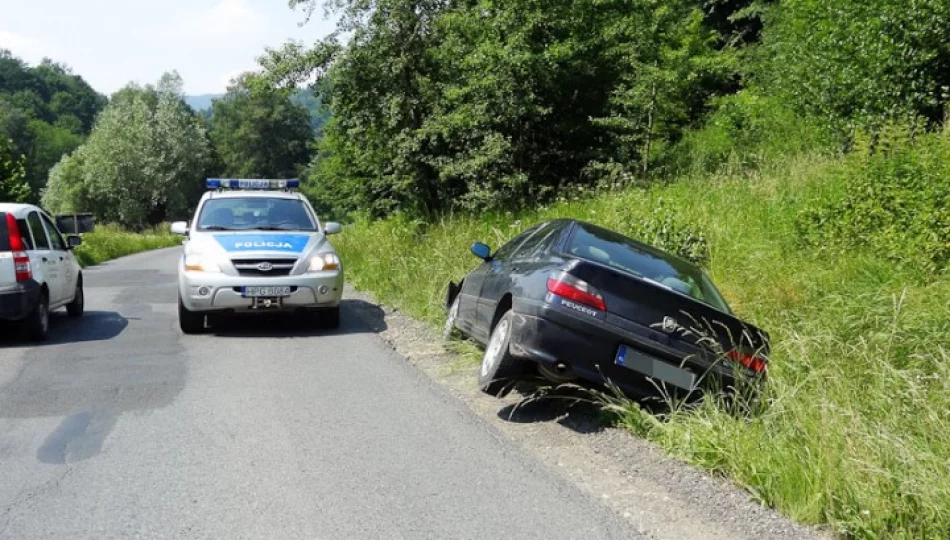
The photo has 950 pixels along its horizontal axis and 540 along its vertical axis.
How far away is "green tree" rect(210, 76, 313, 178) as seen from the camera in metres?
102

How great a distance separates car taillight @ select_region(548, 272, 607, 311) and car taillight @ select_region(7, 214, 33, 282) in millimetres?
6837

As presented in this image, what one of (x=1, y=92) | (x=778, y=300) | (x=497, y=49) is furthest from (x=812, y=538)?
(x=1, y=92)

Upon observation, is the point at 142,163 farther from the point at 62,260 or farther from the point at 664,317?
the point at 664,317

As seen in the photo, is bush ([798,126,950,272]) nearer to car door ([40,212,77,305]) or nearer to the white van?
the white van

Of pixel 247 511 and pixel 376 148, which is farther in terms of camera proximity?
pixel 376 148

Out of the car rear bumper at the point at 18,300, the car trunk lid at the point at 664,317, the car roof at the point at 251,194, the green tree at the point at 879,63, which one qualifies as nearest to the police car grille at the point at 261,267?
the car roof at the point at 251,194

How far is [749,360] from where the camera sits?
6344mm

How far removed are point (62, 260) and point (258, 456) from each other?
25.2 ft

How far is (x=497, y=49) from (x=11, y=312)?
10.8 meters

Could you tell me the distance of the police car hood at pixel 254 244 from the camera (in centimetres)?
1084

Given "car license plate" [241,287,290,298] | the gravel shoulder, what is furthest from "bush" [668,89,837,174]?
the gravel shoulder

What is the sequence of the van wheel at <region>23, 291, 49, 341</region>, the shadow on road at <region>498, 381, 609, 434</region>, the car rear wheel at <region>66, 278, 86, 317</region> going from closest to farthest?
the shadow on road at <region>498, 381, 609, 434</region>, the van wheel at <region>23, 291, 49, 341</region>, the car rear wheel at <region>66, 278, 86, 317</region>

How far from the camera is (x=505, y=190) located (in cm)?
1786

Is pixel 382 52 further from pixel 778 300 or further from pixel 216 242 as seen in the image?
pixel 778 300
